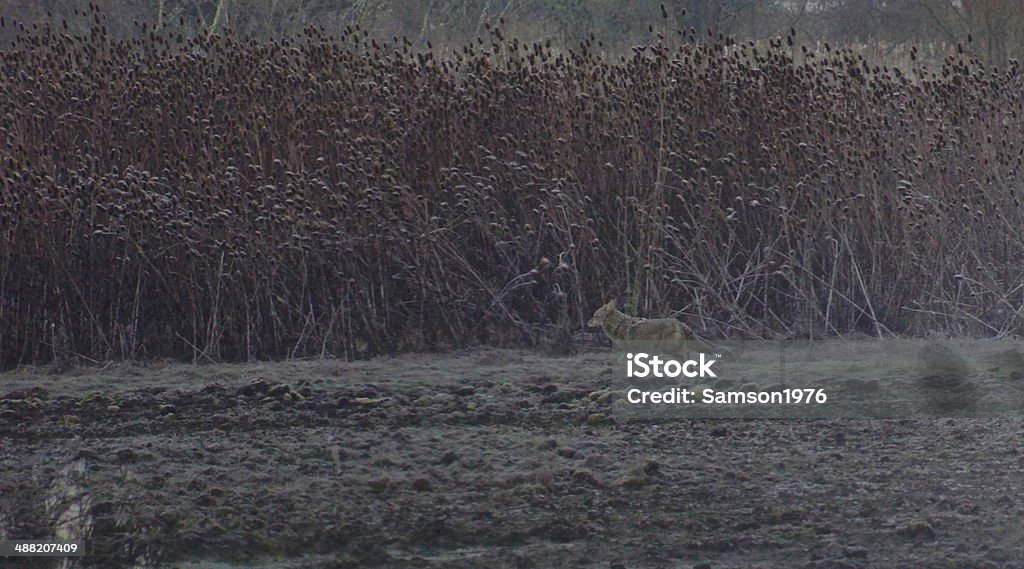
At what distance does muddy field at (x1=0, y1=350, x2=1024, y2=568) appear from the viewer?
3.42m

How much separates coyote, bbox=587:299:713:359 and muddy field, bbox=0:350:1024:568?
0.20 metres

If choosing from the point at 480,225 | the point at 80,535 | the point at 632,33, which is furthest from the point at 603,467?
the point at 632,33

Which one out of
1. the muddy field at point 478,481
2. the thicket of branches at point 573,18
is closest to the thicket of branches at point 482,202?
the muddy field at point 478,481

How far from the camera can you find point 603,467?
13.0ft

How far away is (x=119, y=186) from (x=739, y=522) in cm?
352

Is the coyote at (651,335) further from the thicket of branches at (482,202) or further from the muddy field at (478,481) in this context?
the thicket of branches at (482,202)

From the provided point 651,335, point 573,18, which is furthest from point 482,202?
point 573,18

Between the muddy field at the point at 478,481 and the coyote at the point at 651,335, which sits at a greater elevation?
the coyote at the point at 651,335

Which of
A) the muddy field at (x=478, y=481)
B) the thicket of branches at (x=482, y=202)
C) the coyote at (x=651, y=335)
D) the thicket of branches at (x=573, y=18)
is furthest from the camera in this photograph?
the thicket of branches at (x=573, y=18)

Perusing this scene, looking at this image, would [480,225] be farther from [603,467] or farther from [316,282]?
[603,467]

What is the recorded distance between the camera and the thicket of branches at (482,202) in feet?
19.7

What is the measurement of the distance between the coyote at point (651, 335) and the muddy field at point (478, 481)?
8.1 inches

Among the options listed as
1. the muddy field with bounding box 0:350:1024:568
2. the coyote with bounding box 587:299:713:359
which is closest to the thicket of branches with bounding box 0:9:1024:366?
the coyote with bounding box 587:299:713:359

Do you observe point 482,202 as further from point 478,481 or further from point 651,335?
point 478,481
